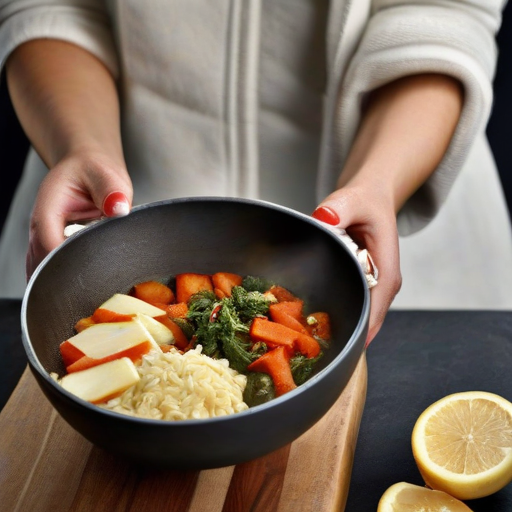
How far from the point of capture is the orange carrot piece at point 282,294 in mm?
1358

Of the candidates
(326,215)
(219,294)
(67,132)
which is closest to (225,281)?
(219,294)

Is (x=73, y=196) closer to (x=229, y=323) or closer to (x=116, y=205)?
(x=116, y=205)

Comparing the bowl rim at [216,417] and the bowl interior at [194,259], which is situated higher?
the bowl rim at [216,417]

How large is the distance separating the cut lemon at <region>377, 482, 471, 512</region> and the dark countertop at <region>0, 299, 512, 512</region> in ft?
0.25

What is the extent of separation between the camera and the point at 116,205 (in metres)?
1.30

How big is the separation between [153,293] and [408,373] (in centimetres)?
56

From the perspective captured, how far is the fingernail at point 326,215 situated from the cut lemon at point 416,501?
47cm

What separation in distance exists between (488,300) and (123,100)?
1244 millimetres

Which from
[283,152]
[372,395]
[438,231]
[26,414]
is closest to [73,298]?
[26,414]

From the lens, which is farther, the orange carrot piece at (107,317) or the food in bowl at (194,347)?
the orange carrot piece at (107,317)

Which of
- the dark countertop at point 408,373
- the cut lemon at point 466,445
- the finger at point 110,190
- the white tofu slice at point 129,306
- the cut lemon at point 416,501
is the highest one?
the finger at point 110,190

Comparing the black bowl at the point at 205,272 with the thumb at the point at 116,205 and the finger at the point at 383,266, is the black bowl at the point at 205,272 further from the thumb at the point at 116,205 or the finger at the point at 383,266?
the finger at the point at 383,266

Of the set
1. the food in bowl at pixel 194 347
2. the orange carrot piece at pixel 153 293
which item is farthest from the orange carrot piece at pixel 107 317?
the orange carrot piece at pixel 153 293

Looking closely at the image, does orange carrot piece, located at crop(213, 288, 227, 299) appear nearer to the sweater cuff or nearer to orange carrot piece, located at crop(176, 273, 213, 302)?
orange carrot piece, located at crop(176, 273, 213, 302)
